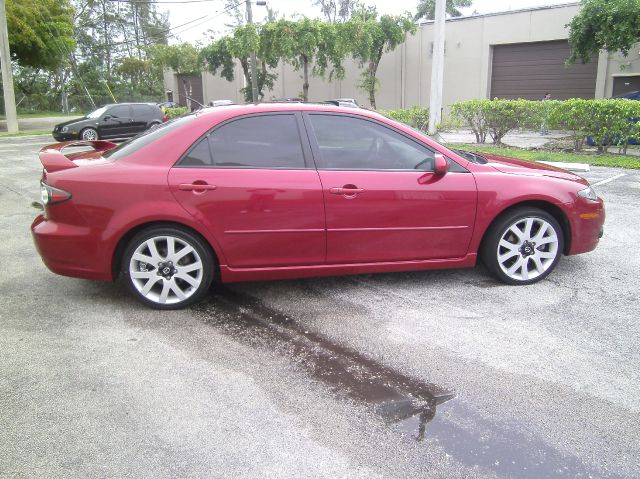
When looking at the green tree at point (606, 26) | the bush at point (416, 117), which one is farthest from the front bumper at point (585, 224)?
the green tree at point (606, 26)

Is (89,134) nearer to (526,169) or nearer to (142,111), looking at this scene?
(142,111)

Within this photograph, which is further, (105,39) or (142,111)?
(105,39)

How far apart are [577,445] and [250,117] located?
312 centimetres

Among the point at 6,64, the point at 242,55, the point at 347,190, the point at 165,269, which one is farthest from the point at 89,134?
the point at 347,190

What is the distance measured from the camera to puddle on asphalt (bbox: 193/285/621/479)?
2.52 meters

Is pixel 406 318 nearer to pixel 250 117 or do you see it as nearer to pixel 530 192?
pixel 530 192

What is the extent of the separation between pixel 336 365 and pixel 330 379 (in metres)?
0.17

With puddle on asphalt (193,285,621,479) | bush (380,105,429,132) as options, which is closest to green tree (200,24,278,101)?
bush (380,105,429,132)

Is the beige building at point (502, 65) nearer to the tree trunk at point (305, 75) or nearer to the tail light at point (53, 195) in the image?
the tree trunk at point (305, 75)

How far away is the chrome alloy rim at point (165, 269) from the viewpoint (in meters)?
4.11

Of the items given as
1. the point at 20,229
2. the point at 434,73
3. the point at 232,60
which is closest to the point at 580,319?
the point at 20,229

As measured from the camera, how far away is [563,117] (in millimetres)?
13031

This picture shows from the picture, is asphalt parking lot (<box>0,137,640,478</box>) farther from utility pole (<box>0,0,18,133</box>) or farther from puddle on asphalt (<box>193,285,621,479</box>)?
utility pole (<box>0,0,18,133</box>)

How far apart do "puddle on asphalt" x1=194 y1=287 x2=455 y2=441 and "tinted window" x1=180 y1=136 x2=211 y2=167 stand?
1129 millimetres
